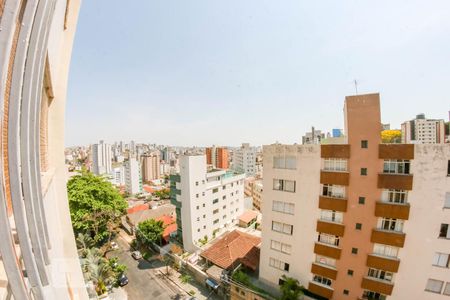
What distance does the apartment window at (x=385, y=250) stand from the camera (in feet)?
34.5

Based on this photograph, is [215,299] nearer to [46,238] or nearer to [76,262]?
[76,262]

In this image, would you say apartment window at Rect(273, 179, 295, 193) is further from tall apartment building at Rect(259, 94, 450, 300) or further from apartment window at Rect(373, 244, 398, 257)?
apartment window at Rect(373, 244, 398, 257)

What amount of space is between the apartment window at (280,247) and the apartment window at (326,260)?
6.02 feet

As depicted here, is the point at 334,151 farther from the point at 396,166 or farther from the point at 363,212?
the point at 363,212

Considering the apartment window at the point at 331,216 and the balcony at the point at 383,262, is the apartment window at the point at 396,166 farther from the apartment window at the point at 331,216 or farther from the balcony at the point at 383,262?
the balcony at the point at 383,262

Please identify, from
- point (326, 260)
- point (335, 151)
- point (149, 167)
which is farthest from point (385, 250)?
point (149, 167)

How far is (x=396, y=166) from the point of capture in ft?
32.5

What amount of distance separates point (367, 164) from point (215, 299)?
639 inches

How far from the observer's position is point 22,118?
8.42 ft

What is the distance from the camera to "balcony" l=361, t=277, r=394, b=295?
1084cm

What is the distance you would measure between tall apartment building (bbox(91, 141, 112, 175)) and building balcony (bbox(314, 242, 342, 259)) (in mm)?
75212

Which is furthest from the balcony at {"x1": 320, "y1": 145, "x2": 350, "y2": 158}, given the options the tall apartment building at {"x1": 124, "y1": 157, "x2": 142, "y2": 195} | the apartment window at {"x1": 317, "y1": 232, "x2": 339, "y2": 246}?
the tall apartment building at {"x1": 124, "y1": 157, "x2": 142, "y2": 195}

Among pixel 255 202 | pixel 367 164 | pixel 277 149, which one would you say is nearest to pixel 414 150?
pixel 367 164

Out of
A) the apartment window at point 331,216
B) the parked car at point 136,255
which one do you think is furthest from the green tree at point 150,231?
the apartment window at point 331,216
